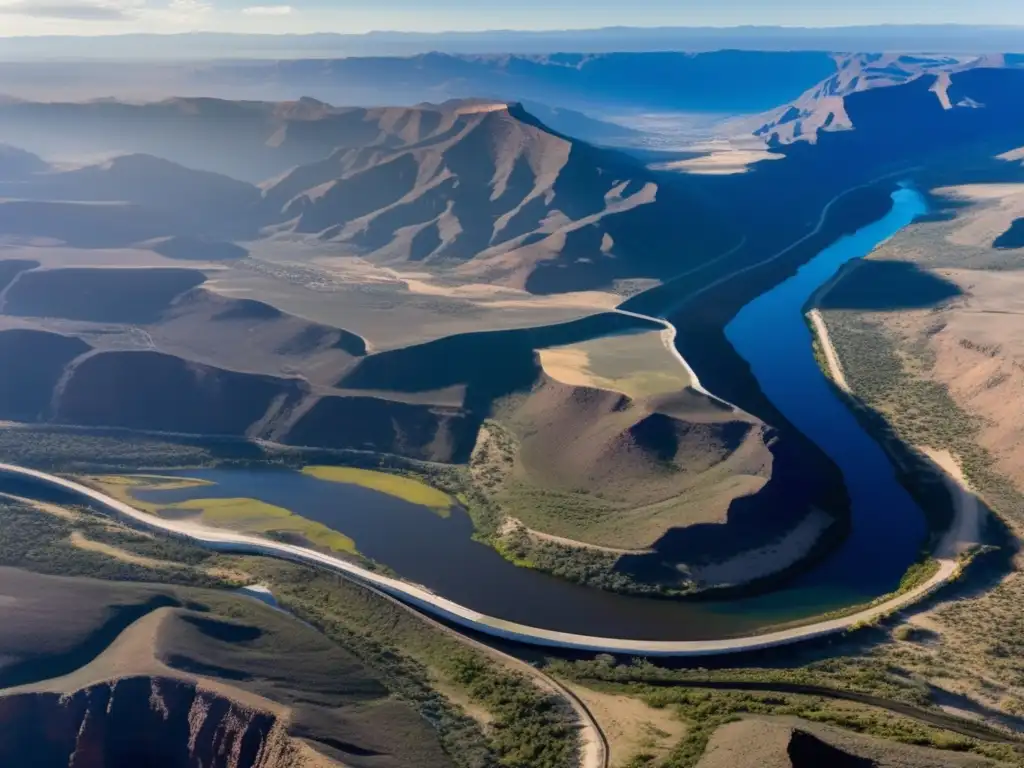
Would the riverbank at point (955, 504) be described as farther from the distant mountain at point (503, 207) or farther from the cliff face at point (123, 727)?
the distant mountain at point (503, 207)

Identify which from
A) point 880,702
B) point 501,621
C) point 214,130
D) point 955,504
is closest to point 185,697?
point 501,621

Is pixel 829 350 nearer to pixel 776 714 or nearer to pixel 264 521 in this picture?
pixel 264 521

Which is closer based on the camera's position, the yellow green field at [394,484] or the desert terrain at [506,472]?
the desert terrain at [506,472]

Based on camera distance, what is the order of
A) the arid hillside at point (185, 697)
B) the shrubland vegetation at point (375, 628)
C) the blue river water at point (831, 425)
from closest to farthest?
the arid hillside at point (185, 697), the shrubland vegetation at point (375, 628), the blue river water at point (831, 425)

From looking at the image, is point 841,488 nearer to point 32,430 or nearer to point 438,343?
point 438,343

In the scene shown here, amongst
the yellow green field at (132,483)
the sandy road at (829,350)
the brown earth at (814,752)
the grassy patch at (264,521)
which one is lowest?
the yellow green field at (132,483)

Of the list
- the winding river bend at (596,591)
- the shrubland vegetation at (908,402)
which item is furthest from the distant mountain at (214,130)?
the winding river bend at (596,591)
